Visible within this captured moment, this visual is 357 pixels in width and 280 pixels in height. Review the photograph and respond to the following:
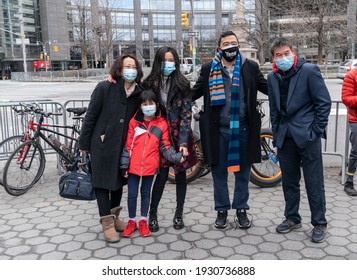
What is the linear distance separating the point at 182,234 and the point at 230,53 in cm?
196

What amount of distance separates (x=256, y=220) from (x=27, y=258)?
248 cm

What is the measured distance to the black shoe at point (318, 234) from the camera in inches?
151

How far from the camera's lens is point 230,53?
3.86 m

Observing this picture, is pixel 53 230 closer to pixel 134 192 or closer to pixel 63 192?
pixel 63 192

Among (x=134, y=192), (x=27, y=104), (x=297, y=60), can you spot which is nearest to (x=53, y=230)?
(x=134, y=192)

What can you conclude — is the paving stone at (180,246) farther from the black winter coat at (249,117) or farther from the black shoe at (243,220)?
the black winter coat at (249,117)

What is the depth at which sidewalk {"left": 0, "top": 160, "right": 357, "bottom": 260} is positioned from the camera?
3711 millimetres

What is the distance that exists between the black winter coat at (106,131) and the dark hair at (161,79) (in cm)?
33

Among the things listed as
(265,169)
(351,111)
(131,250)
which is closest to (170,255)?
(131,250)

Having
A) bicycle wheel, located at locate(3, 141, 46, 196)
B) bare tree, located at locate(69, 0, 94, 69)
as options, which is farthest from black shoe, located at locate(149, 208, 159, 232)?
bare tree, located at locate(69, 0, 94, 69)

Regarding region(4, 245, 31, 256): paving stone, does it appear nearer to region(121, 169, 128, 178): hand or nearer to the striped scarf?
region(121, 169, 128, 178): hand

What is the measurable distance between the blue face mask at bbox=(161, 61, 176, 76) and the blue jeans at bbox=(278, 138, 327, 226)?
135 cm

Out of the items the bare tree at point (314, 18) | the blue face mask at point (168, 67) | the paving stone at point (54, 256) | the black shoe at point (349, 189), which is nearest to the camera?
the paving stone at point (54, 256)

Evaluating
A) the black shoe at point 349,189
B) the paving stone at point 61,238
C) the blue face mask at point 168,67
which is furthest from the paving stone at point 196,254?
the black shoe at point 349,189
